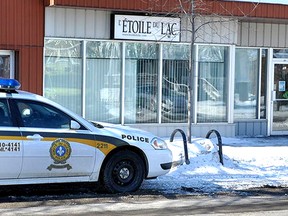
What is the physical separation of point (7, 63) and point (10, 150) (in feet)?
20.9

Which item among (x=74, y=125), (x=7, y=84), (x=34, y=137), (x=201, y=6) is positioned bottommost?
(x=34, y=137)

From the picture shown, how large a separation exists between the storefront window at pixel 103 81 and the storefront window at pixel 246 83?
147 inches

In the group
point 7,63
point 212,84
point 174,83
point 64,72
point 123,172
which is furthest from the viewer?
point 212,84

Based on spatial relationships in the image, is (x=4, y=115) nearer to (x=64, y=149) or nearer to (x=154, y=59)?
(x=64, y=149)

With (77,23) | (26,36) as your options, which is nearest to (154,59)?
(77,23)

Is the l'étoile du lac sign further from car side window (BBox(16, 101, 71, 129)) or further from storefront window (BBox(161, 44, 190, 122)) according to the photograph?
car side window (BBox(16, 101, 71, 129))

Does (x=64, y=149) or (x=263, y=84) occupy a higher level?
(x=263, y=84)

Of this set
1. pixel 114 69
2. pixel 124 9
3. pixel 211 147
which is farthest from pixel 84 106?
pixel 211 147

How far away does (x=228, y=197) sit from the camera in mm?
9352

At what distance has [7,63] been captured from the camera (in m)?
Result: 14.5

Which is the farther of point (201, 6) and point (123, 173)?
point (201, 6)

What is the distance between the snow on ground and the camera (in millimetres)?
10266

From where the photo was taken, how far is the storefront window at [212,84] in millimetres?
16406

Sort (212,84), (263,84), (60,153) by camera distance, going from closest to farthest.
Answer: (60,153), (212,84), (263,84)
